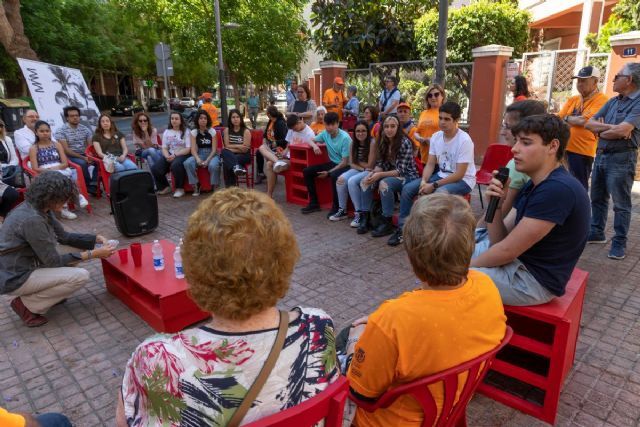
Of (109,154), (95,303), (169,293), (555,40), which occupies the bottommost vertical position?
(95,303)

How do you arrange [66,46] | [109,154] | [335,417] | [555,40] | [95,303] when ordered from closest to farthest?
1. [335,417]
2. [95,303]
3. [109,154]
4. [555,40]
5. [66,46]

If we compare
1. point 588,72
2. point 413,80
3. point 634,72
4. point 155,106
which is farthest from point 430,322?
point 155,106

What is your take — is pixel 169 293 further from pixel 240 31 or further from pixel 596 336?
pixel 240 31

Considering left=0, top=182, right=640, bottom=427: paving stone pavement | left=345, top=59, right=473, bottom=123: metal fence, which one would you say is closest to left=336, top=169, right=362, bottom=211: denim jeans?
left=0, top=182, right=640, bottom=427: paving stone pavement

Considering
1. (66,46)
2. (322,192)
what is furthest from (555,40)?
(66,46)

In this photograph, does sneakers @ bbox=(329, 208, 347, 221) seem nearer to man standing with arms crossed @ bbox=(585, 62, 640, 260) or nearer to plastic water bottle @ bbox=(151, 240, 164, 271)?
plastic water bottle @ bbox=(151, 240, 164, 271)

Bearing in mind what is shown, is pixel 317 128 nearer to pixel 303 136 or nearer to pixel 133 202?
pixel 303 136

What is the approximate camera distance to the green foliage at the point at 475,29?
40.5 ft

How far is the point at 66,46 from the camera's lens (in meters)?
24.2

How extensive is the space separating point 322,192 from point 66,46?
24275 mm

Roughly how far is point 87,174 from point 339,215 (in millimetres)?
4398

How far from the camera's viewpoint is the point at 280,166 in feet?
22.6

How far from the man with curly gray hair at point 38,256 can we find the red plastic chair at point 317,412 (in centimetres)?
286

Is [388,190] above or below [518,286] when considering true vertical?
below
